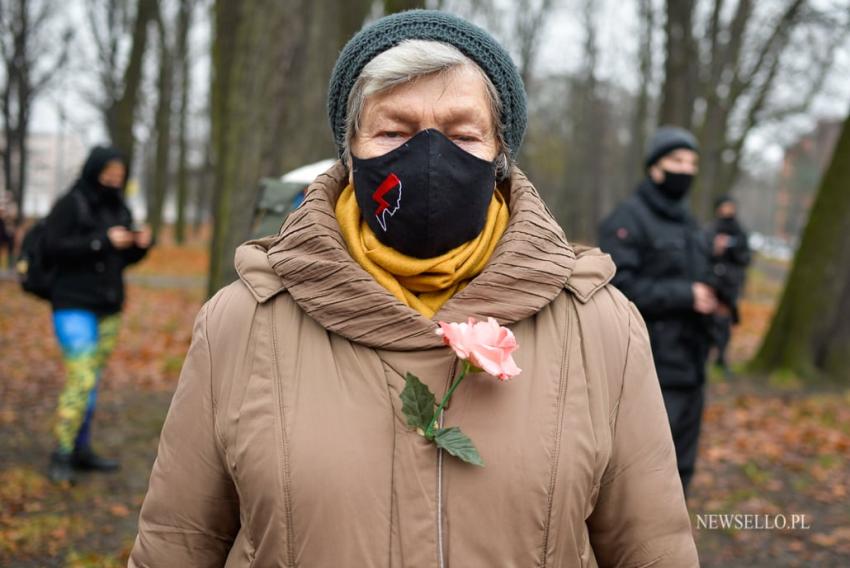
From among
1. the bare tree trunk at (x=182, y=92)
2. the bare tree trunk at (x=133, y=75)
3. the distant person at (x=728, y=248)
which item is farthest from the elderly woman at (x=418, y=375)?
the bare tree trunk at (x=182, y=92)

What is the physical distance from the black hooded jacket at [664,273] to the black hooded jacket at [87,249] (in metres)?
3.27

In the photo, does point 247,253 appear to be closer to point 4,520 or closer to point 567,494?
point 567,494

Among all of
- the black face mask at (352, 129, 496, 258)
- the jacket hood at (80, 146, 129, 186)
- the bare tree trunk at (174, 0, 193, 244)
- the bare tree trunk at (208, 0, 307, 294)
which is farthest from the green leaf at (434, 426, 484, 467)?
the bare tree trunk at (174, 0, 193, 244)

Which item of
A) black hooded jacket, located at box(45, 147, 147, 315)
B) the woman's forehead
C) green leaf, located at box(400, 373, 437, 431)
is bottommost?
black hooded jacket, located at box(45, 147, 147, 315)

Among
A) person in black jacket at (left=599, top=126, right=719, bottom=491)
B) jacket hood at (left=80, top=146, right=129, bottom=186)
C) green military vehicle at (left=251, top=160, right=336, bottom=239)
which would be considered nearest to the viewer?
A: green military vehicle at (left=251, top=160, right=336, bottom=239)

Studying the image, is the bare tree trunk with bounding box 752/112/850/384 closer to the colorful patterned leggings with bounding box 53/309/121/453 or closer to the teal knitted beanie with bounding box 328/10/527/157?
the colorful patterned leggings with bounding box 53/309/121/453

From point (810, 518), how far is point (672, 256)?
232 cm

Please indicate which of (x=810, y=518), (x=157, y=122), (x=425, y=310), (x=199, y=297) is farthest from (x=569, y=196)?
(x=425, y=310)

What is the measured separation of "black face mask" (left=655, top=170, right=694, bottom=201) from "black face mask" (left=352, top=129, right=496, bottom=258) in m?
3.05

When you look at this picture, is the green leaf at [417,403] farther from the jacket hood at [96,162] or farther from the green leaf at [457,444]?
the jacket hood at [96,162]

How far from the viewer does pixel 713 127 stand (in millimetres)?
18078

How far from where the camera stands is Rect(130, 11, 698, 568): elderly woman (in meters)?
1.60

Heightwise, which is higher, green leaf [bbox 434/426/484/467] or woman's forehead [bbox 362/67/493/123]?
woman's forehead [bbox 362/67/493/123]

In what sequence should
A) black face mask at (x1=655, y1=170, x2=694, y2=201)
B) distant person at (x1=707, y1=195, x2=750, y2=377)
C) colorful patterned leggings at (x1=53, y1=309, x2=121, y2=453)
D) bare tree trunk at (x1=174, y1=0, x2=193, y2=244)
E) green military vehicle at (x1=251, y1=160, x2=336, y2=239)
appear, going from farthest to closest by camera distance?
bare tree trunk at (x1=174, y1=0, x2=193, y2=244)
distant person at (x1=707, y1=195, x2=750, y2=377)
colorful patterned leggings at (x1=53, y1=309, x2=121, y2=453)
black face mask at (x1=655, y1=170, x2=694, y2=201)
green military vehicle at (x1=251, y1=160, x2=336, y2=239)
